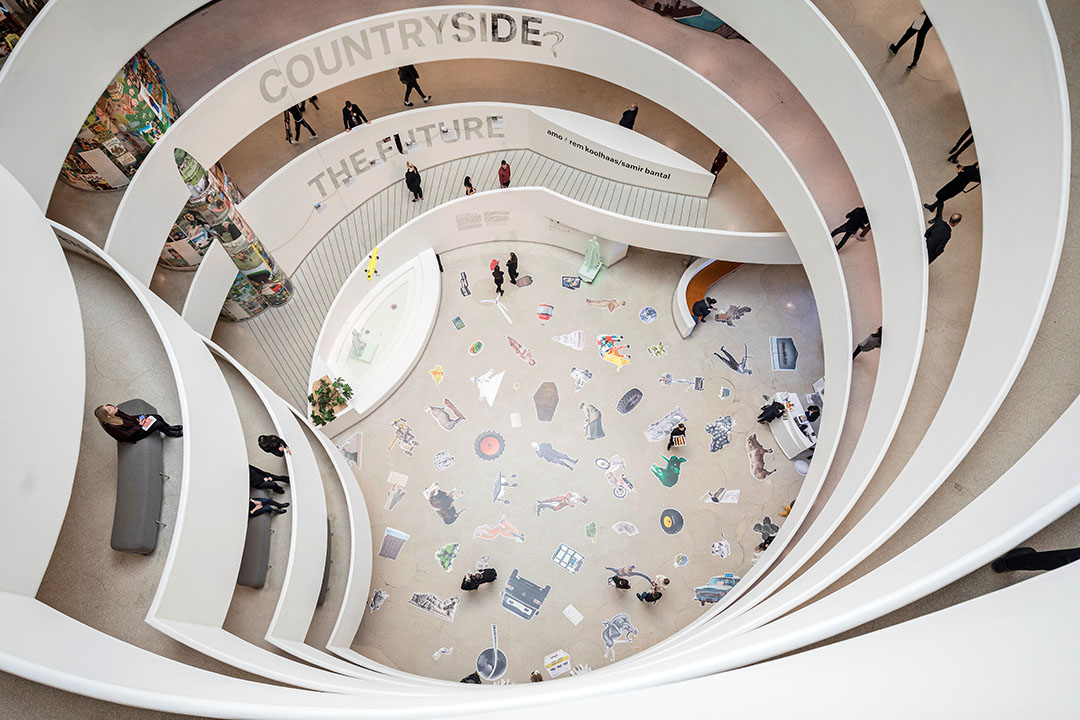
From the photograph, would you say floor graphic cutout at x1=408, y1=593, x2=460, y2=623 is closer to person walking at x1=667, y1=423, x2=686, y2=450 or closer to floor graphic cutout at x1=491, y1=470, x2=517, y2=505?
floor graphic cutout at x1=491, y1=470, x2=517, y2=505

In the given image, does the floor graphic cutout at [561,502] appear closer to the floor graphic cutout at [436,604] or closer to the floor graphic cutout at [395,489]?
the floor graphic cutout at [436,604]

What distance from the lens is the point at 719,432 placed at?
39.5ft

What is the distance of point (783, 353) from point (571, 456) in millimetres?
5565

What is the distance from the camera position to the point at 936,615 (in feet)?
10.8

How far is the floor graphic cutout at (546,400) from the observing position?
40.2 feet

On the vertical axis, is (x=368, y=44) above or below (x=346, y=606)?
Answer: above

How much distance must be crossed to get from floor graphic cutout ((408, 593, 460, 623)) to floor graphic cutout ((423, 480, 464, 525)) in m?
A: 1.40

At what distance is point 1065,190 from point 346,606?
979 centimetres

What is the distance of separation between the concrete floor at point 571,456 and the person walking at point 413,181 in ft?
5.35

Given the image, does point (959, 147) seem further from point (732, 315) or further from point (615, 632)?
point (615, 632)

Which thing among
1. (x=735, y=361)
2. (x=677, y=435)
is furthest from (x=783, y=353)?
(x=677, y=435)

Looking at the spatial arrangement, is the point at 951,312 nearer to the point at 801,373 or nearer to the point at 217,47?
the point at 801,373

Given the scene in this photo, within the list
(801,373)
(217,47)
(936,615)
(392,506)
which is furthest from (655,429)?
(217,47)

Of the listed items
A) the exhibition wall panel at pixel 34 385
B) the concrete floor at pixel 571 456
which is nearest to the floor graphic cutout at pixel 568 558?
the concrete floor at pixel 571 456
